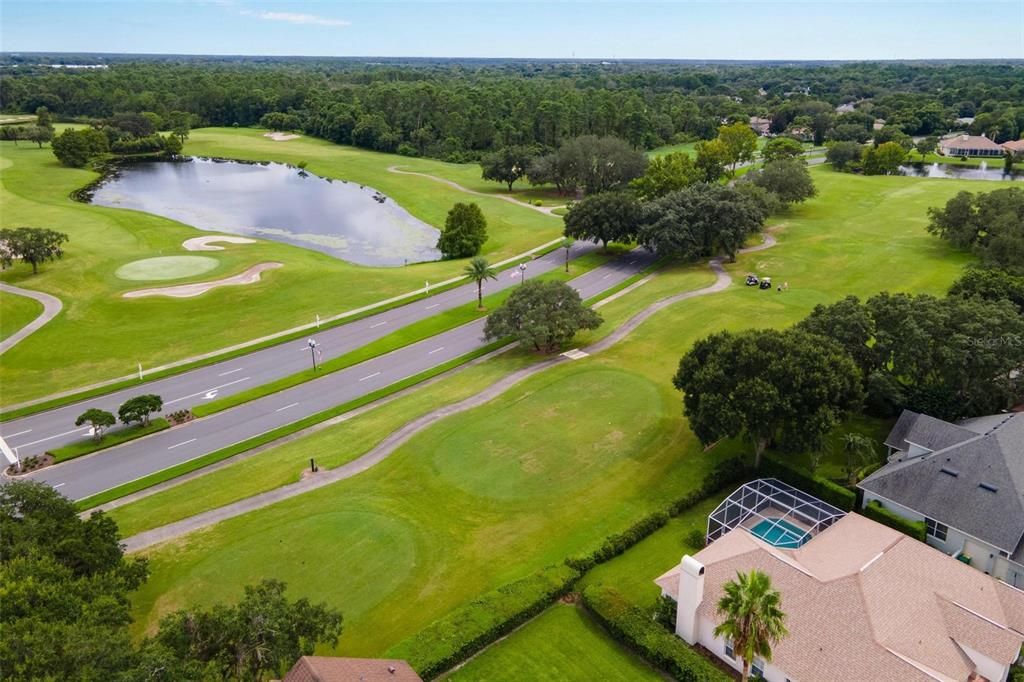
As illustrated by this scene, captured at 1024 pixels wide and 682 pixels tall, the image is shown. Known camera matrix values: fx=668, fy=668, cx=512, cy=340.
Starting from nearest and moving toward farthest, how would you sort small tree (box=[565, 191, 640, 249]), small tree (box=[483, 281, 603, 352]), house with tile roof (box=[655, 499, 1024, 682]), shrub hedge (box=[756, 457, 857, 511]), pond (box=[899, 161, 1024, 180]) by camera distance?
house with tile roof (box=[655, 499, 1024, 682]) < shrub hedge (box=[756, 457, 857, 511]) < small tree (box=[483, 281, 603, 352]) < small tree (box=[565, 191, 640, 249]) < pond (box=[899, 161, 1024, 180])

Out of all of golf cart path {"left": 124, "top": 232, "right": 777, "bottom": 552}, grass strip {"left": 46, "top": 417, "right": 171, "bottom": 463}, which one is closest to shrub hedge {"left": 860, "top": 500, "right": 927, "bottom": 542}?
golf cart path {"left": 124, "top": 232, "right": 777, "bottom": 552}

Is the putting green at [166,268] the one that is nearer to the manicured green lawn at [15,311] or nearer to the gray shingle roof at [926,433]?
the manicured green lawn at [15,311]

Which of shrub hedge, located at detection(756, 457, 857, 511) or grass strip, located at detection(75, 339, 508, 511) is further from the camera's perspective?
grass strip, located at detection(75, 339, 508, 511)

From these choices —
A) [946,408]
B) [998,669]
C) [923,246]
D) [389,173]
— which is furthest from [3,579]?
[389,173]

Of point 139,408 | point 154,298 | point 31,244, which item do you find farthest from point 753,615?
point 31,244

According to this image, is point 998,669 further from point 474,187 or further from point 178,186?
point 178,186

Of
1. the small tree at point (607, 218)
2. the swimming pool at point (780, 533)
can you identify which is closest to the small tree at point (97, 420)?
the swimming pool at point (780, 533)

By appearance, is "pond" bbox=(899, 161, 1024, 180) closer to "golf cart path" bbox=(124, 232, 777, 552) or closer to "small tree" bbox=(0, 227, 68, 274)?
"golf cart path" bbox=(124, 232, 777, 552)
